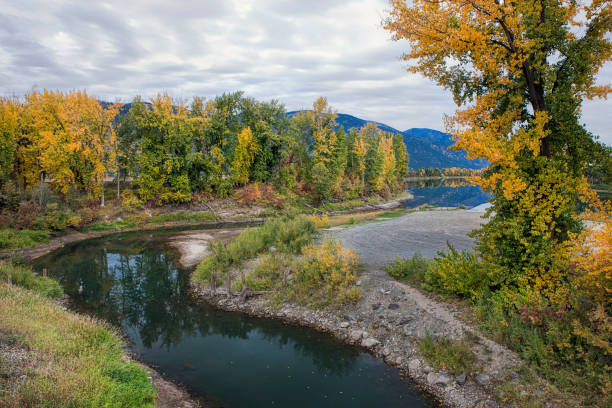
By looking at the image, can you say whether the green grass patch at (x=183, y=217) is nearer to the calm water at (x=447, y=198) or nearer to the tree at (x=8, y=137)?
the tree at (x=8, y=137)

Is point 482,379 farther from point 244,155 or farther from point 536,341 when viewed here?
point 244,155

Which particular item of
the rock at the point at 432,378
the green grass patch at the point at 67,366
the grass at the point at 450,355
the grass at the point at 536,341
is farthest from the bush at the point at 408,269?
the green grass patch at the point at 67,366

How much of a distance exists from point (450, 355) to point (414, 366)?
1407 millimetres

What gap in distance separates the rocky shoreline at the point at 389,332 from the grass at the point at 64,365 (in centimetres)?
704

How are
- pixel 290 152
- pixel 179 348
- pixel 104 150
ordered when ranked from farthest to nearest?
pixel 290 152 < pixel 104 150 < pixel 179 348

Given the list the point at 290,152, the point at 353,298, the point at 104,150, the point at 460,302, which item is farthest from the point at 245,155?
the point at 460,302

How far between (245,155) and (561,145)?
48.7 metres

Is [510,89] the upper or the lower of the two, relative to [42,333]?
upper

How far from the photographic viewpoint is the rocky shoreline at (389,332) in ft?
32.7

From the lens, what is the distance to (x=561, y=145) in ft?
34.8

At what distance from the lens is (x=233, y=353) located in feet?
44.8

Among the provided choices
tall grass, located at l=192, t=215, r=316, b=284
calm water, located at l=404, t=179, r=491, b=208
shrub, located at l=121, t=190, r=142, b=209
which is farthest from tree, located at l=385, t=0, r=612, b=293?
shrub, located at l=121, t=190, r=142, b=209

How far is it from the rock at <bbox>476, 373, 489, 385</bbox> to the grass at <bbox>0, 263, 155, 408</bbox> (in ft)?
33.2

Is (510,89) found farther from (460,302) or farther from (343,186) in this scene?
(343,186)
